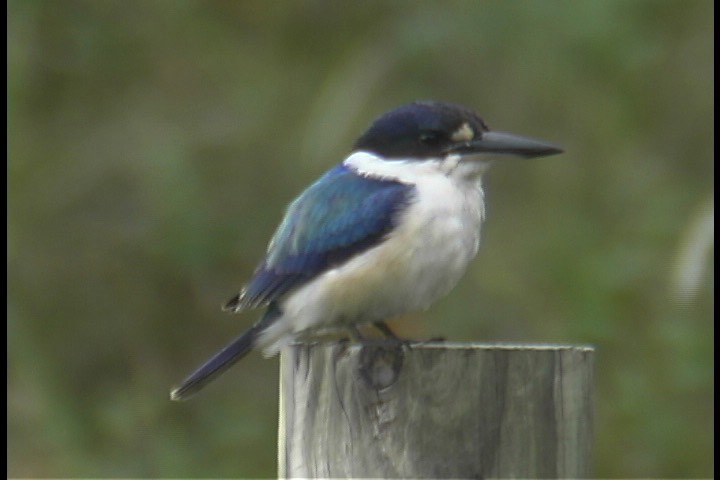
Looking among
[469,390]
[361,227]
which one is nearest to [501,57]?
[361,227]

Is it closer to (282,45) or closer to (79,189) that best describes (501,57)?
(282,45)

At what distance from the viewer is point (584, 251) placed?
23.4 feet

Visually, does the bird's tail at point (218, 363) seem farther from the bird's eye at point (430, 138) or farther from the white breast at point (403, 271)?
the bird's eye at point (430, 138)

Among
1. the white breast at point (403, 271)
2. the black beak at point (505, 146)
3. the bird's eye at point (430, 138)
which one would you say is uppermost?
the bird's eye at point (430, 138)

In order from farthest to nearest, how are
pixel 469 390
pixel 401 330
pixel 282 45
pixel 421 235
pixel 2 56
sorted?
1. pixel 282 45
2. pixel 2 56
3. pixel 401 330
4. pixel 421 235
5. pixel 469 390

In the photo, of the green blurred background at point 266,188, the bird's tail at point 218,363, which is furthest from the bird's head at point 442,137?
the green blurred background at point 266,188

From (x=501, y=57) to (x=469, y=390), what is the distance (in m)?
4.25

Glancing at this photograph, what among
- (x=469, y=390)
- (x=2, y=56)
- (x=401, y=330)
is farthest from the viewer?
(x=2, y=56)

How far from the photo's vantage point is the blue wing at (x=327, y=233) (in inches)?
176

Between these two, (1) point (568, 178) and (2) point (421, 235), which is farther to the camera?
(1) point (568, 178)

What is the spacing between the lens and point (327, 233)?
4543 millimetres

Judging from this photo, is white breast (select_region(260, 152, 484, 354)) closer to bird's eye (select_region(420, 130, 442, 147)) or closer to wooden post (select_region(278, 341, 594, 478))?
bird's eye (select_region(420, 130, 442, 147))

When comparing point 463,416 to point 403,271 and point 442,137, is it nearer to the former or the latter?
point 403,271

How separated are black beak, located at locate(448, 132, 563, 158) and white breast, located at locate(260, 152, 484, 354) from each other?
118 mm
